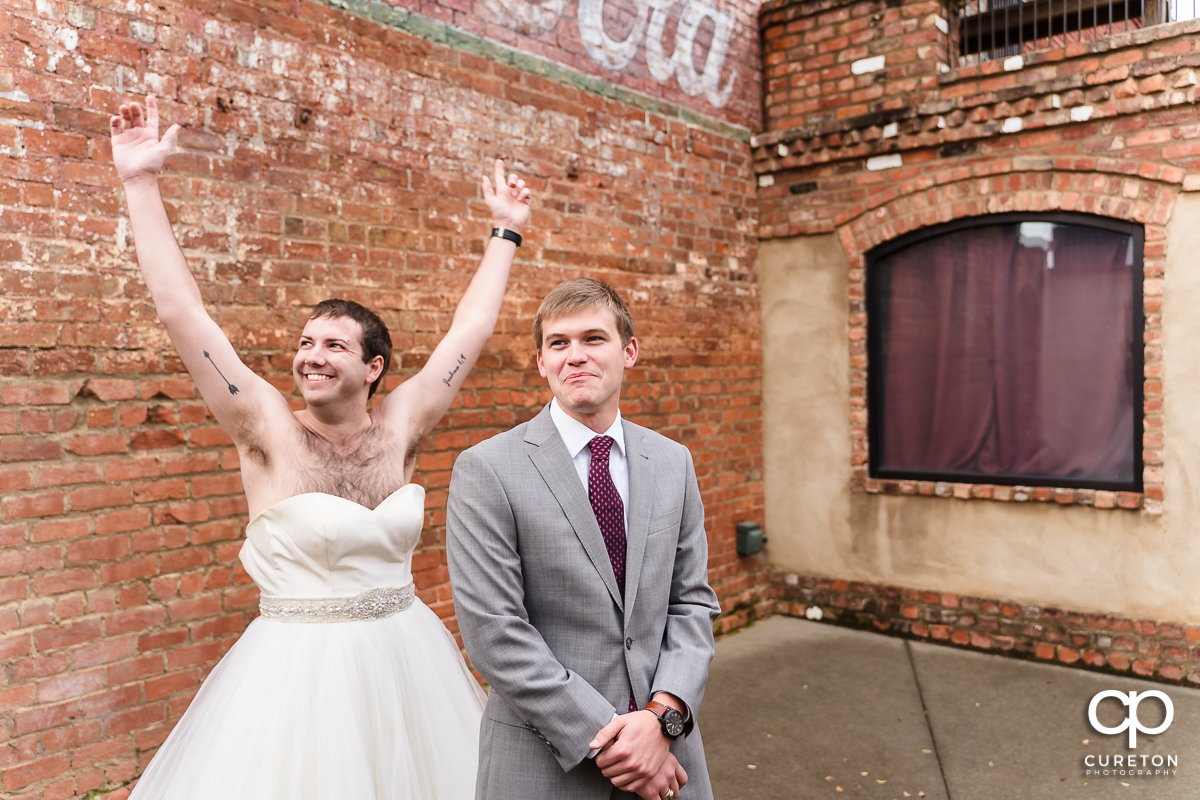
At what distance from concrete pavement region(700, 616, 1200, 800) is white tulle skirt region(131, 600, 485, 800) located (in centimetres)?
190

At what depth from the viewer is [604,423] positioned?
2.14m

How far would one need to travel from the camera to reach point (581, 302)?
2062 millimetres

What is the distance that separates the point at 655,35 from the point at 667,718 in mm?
5013

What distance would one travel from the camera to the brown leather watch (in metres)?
1.96

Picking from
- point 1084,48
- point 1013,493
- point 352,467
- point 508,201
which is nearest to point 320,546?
point 352,467

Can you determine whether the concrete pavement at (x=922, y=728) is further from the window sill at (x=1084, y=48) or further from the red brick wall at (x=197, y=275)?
the window sill at (x=1084, y=48)

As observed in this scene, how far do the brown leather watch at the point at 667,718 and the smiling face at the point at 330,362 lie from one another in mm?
1331

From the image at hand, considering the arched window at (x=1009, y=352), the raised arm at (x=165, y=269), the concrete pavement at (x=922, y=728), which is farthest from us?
the arched window at (x=1009, y=352)

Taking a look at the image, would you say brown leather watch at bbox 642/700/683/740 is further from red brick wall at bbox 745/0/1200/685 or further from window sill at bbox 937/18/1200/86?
window sill at bbox 937/18/1200/86

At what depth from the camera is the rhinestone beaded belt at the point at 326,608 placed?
248 cm

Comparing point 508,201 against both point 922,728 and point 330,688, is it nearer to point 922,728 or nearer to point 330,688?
point 330,688

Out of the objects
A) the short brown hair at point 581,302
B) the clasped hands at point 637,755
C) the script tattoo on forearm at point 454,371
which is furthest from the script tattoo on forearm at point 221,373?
the clasped hands at point 637,755

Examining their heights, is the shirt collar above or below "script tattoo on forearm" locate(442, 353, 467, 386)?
below

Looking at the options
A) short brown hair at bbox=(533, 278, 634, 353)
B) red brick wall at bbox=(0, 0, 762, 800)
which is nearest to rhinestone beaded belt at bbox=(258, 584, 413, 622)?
short brown hair at bbox=(533, 278, 634, 353)
